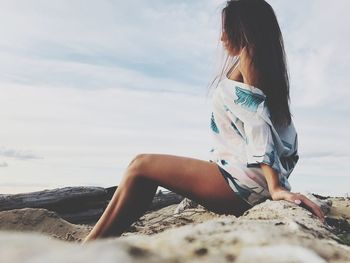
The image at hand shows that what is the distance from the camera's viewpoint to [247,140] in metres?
3.68

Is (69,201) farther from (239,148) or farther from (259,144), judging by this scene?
(259,144)

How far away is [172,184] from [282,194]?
28.9 inches

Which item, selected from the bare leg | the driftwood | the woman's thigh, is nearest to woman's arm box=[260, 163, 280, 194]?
the woman's thigh

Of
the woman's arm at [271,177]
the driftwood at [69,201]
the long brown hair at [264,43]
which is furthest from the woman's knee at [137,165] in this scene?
the driftwood at [69,201]

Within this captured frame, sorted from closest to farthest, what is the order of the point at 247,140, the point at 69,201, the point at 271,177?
the point at 271,177 < the point at 247,140 < the point at 69,201

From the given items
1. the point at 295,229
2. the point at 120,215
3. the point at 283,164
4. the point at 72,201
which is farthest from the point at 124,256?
the point at 72,201

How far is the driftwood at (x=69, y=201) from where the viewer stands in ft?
31.9

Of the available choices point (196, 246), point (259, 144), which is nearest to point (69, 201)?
point (259, 144)

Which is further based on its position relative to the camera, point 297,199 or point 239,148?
point 239,148

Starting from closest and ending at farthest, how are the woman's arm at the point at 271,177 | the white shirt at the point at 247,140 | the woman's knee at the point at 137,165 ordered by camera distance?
the woman's arm at the point at 271,177, the white shirt at the point at 247,140, the woman's knee at the point at 137,165

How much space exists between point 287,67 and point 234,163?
2.74ft

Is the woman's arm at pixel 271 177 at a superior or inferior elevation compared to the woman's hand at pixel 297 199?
superior

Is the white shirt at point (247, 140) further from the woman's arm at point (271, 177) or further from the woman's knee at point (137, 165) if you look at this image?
the woman's knee at point (137, 165)

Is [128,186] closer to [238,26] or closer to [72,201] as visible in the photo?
[238,26]
